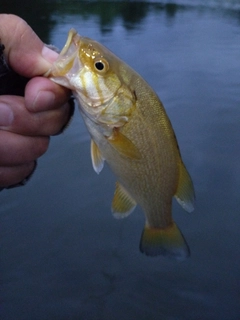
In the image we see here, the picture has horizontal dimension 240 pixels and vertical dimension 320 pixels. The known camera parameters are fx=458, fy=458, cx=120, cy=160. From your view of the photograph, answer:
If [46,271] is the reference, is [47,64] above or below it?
above

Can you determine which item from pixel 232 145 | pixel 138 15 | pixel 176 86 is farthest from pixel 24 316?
pixel 138 15

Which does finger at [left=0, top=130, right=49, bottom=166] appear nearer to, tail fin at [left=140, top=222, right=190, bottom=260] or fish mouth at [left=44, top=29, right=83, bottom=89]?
fish mouth at [left=44, top=29, right=83, bottom=89]

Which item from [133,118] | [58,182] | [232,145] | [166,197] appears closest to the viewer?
[133,118]

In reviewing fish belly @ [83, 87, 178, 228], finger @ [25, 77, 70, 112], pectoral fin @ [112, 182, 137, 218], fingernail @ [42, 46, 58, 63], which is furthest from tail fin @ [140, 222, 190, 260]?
fingernail @ [42, 46, 58, 63]

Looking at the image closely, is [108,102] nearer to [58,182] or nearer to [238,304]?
[238,304]

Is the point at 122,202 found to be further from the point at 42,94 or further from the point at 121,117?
the point at 42,94

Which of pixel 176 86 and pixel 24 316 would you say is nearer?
pixel 24 316
